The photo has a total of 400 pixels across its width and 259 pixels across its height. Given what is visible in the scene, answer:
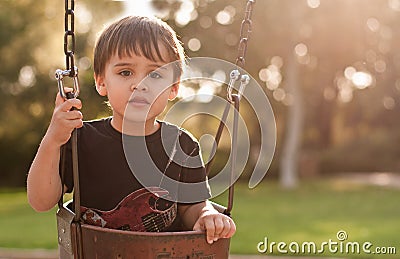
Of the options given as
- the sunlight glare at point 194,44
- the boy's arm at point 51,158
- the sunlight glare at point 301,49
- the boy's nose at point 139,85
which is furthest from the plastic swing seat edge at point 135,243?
the sunlight glare at point 301,49

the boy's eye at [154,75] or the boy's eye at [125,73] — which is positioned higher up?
the boy's eye at [125,73]

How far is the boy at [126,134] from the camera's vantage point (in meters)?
1.77

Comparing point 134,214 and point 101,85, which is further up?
point 101,85

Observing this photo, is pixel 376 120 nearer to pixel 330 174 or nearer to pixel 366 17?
pixel 330 174

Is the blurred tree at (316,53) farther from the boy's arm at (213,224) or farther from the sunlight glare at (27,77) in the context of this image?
the boy's arm at (213,224)

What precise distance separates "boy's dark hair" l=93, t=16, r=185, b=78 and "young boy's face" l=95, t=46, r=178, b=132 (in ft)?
0.06

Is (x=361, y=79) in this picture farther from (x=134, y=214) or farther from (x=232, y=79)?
(x=134, y=214)

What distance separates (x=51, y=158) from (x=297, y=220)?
7.51 m

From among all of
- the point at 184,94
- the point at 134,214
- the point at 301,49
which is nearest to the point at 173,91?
the point at 134,214

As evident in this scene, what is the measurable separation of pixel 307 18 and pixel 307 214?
572cm

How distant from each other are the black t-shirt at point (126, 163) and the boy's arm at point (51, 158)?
0.07m

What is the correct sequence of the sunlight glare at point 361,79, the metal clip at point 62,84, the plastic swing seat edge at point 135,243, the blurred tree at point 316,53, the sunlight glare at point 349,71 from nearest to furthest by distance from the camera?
the plastic swing seat edge at point 135,243 → the metal clip at point 62,84 → the blurred tree at point 316,53 → the sunlight glare at point 349,71 → the sunlight glare at point 361,79

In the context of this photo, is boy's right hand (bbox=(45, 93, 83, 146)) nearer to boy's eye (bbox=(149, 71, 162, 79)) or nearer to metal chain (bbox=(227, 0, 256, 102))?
boy's eye (bbox=(149, 71, 162, 79))

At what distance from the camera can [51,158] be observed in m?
1.75
